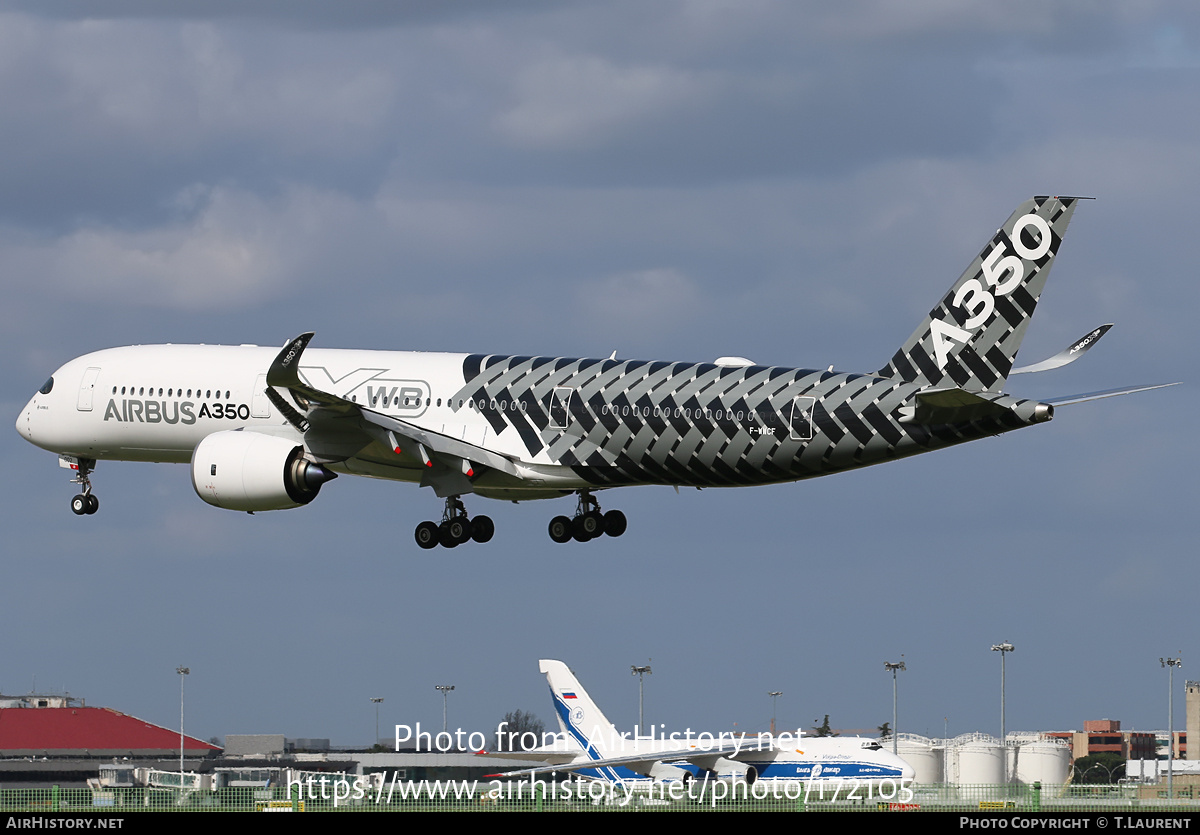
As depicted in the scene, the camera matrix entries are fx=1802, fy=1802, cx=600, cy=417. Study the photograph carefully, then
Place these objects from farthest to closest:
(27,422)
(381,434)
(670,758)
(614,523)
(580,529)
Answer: (670,758) < (27,422) < (580,529) < (614,523) < (381,434)

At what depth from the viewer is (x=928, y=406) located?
47.5 m

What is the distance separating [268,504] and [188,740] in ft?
252

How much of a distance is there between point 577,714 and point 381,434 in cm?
3689

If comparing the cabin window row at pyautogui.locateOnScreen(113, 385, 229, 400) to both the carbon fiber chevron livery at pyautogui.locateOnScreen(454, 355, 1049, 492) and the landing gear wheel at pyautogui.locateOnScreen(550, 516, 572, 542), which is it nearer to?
the carbon fiber chevron livery at pyautogui.locateOnScreen(454, 355, 1049, 492)

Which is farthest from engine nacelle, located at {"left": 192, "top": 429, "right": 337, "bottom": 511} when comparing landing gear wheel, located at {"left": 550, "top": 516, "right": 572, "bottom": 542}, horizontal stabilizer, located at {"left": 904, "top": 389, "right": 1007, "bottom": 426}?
horizontal stabilizer, located at {"left": 904, "top": 389, "right": 1007, "bottom": 426}

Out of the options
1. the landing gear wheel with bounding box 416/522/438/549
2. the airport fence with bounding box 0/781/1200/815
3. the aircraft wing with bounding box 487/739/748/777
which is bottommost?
the airport fence with bounding box 0/781/1200/815

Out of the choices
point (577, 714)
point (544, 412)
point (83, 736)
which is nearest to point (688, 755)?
point (577, 714)

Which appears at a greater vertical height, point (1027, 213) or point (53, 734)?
point (1027, 213)

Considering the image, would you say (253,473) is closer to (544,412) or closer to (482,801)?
(544,412)

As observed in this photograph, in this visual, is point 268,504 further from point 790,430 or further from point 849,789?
point 849,789

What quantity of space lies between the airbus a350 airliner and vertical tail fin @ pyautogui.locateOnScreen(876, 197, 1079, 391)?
4 centimetres

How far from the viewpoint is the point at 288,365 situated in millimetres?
A: 50031

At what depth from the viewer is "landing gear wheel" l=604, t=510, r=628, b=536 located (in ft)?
185
